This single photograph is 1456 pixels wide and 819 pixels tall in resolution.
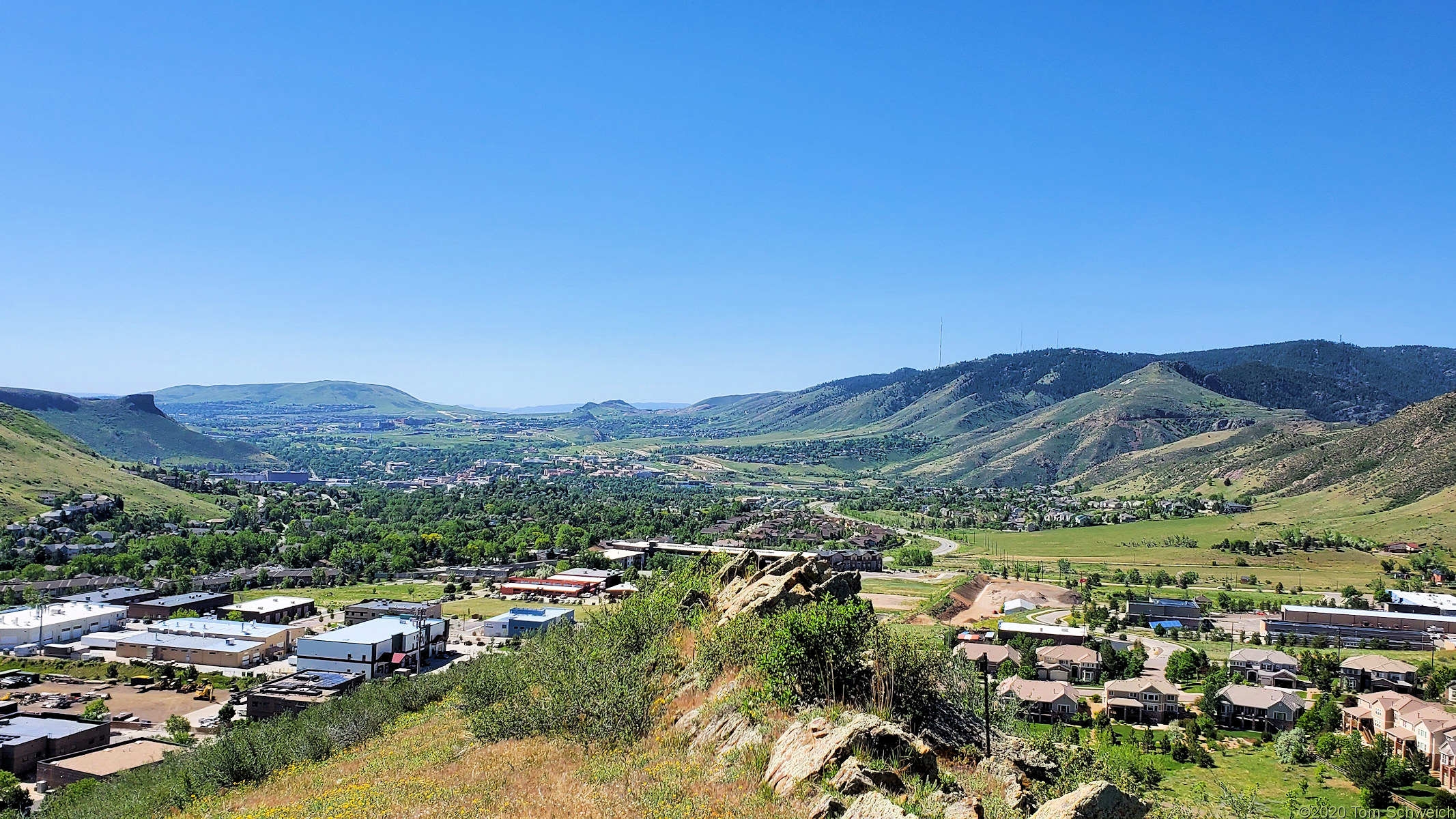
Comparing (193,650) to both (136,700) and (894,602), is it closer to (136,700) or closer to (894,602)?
(136,700)

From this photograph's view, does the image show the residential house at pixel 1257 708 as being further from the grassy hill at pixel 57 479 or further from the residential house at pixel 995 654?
the grassy hill at pixel 57 479

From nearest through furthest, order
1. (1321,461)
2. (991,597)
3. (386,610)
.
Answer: (386,610) → (991,597) → (1321,461)

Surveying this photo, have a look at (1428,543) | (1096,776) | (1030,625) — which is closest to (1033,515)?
(1428,543)

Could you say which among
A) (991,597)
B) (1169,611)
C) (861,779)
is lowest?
(991,597)

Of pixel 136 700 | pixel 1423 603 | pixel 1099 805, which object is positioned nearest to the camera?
pixel 1099 805

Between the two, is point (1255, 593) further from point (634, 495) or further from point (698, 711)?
point (634, 495)

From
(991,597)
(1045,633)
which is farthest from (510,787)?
(991,597)

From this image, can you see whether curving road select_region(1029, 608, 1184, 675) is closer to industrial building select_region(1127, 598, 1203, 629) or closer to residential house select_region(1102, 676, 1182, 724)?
industrial building select_region(1127, 598, 1203, 629)

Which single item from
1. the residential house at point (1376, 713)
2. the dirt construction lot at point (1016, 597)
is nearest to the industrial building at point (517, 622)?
the dirt construction lot at point (1016, 597)
